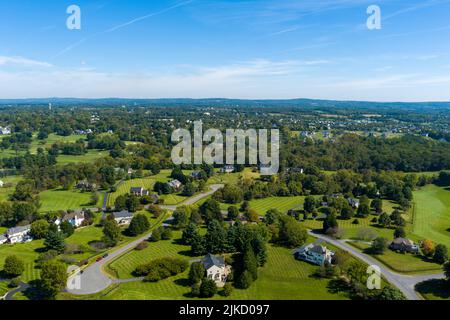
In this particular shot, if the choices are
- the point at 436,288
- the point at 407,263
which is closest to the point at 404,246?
the point at 407,263

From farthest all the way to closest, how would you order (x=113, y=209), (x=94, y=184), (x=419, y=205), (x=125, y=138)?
1. (x=125, y=138)
2. (x=94, y=184)
3. (x=419, y=205)
4. (x=113, y=209)

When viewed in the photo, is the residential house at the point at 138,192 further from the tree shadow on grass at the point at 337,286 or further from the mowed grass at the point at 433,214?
the mowed grass at the point at 433,214

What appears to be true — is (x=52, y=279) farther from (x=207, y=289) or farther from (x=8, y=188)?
(x=8, y=188)

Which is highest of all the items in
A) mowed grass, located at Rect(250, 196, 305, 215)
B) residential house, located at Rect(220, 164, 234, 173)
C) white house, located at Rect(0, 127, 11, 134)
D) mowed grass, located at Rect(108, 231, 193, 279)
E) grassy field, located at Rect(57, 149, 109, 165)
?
white house, located at Rect(0, 127, 11, 134)

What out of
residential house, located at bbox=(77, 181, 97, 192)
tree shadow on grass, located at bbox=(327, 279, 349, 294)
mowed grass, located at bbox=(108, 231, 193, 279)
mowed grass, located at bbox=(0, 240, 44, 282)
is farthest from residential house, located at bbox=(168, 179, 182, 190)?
tree shadow on grass, located at bbox=(327, 279, 349, 294)

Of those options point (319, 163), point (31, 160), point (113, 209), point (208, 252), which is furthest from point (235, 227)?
point (31, 160)

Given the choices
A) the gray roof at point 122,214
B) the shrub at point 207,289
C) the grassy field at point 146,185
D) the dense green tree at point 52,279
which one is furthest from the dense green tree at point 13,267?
the grassy field at point 146,185

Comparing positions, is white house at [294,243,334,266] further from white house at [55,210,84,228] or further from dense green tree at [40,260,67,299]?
white house at [55,210,84,228]

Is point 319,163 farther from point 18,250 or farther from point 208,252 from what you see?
point 18,250
